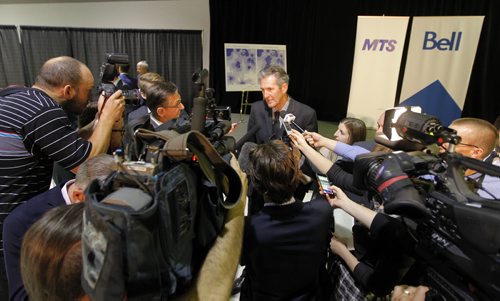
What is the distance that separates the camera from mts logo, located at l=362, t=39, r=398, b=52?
409 centimetres

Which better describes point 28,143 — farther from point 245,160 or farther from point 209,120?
point 245,160

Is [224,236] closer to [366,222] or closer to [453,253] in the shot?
[453,253]

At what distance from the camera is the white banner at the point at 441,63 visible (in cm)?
405

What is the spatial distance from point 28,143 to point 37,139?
0.04 meters

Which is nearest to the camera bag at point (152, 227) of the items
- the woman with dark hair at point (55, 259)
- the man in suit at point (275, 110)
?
the woman with dark hair at point (55, 259)

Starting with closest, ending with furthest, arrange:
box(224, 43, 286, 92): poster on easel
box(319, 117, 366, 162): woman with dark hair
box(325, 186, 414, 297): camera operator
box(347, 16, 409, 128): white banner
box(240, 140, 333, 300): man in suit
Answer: box(325, 186, 414, 297): camera operator
box(240, 140, 333, 300): man in suit
box(319, 117, 366, 162): woman with dark hair
box(347, 16, 409, 128): white banner
box(224, 43, 286, 92): poster on easel

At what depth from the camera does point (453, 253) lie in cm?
62

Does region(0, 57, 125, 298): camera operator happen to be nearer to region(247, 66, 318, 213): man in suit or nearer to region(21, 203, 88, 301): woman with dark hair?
region(21, 203, 88, 301): woman with dark hair

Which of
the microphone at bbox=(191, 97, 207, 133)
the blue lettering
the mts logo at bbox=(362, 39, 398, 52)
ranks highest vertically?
the blue lettering

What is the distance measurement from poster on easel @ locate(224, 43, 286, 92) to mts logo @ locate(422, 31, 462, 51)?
2395mm

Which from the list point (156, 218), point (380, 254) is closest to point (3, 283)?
point (156, 218)

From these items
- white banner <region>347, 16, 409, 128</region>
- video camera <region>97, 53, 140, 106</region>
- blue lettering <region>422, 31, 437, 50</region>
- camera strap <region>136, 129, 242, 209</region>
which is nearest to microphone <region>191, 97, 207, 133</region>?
camera strap <region>136, 129, 242, 209</region>

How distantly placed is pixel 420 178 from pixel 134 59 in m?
6.78

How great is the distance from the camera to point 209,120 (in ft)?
3.14
